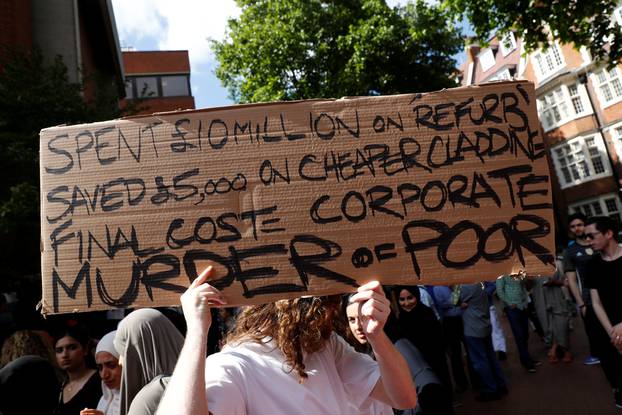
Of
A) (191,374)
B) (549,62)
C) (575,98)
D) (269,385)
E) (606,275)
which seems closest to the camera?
(191,374)

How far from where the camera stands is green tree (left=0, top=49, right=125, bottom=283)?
32.2 ft

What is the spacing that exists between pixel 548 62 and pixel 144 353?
33.6 metres

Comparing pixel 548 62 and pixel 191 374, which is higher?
pixel 548 62

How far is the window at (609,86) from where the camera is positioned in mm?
26500

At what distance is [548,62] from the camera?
102 feet

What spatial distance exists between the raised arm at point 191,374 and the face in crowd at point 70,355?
105 inches

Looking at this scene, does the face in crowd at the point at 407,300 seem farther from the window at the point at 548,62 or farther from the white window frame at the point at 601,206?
the window at the point at 548,62

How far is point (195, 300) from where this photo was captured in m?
1.74

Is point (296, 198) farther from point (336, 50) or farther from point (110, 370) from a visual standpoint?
point (336, 50)

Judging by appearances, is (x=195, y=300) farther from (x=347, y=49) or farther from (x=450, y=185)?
(x=347, y=49)

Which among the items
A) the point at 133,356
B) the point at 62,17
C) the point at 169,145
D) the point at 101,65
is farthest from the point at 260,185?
the point at 101,65

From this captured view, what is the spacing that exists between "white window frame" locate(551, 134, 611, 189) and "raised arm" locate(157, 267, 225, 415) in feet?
102

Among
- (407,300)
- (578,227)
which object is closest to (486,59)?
(578,227)

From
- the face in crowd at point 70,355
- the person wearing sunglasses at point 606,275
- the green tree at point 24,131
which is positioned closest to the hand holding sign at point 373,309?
the face in crowd at point 70,355
